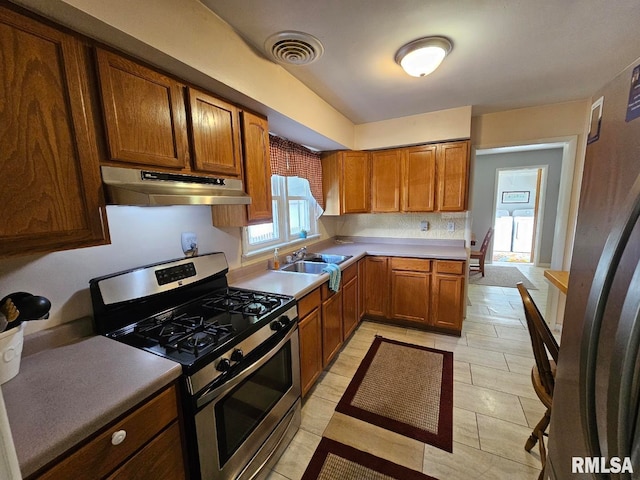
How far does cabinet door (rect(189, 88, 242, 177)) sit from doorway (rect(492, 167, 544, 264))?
706cm

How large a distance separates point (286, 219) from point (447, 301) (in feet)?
6.45

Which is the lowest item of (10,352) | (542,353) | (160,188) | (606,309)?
(542,353)

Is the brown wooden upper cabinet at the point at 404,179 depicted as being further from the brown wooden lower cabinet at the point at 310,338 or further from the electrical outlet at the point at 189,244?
the electrical outlet at the point at 189,244

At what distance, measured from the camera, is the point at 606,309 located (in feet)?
1.88

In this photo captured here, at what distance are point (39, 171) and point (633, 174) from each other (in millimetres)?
1651

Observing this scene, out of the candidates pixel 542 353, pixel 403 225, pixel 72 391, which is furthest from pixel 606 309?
pixel 403 225

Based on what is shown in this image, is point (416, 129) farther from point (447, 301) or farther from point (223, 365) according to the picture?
point (223, 365)

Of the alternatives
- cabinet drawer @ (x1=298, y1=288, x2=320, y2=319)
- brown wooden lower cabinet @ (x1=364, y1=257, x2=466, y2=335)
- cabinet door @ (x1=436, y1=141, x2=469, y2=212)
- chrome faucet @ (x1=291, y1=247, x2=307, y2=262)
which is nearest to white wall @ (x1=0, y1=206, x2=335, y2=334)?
cabinet drawer @ (x1=298, y1=288, x2=320, y2=319)

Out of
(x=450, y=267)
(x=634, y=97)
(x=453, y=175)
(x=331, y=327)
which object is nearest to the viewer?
(x=634, y=97)

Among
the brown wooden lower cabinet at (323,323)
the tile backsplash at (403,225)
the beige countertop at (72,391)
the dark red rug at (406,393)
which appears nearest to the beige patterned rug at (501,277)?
the tile backsplash at (403,225)

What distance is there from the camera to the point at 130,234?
54.2 inches

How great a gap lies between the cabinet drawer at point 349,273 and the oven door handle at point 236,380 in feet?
3.58

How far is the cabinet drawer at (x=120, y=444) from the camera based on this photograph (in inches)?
27.7

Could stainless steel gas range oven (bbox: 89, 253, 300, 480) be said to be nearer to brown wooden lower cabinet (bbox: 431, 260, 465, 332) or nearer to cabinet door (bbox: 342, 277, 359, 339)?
cabinet door (bbox: 342, 277, 359, 339)
